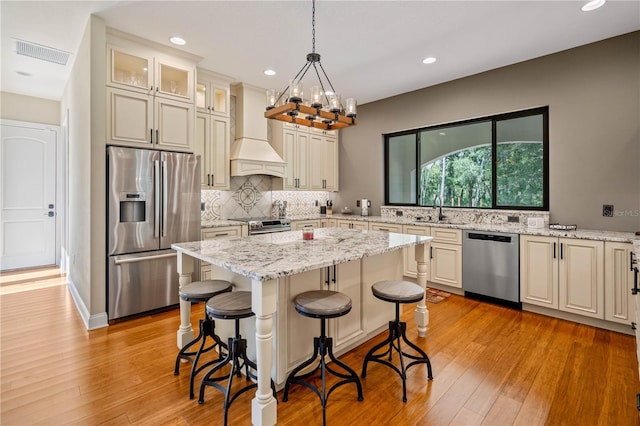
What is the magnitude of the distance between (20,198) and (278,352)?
18.6 ft

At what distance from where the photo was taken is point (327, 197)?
6516 millimetres

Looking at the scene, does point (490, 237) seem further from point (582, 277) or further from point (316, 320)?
point (316, 320)

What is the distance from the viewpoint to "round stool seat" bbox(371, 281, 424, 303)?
7.09 ft

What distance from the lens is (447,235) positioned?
13.7 feet

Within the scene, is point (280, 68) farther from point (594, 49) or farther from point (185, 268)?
point (594, 49)

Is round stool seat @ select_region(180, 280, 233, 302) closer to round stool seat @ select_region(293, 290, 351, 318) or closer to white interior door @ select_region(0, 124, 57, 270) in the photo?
round stool seat @ select_region(293, 290, 351, 318)

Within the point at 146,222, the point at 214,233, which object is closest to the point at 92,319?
the point at 146,222

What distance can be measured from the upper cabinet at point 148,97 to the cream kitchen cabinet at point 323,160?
2.46 metres

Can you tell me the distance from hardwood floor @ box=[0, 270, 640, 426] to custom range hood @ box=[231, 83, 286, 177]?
7.78ft

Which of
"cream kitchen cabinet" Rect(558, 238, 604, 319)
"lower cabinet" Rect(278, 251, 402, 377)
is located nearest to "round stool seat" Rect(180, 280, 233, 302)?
"lower cabinet" Rect(278, 251, 402, 377)

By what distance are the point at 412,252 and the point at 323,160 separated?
2.48 m

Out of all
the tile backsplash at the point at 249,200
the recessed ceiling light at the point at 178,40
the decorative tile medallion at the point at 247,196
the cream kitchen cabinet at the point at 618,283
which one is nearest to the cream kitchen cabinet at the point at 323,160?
the tile backsplash at the point at 249,200

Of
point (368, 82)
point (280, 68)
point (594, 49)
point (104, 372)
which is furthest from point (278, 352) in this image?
point (594, 49)

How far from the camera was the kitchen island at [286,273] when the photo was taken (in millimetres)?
1717
